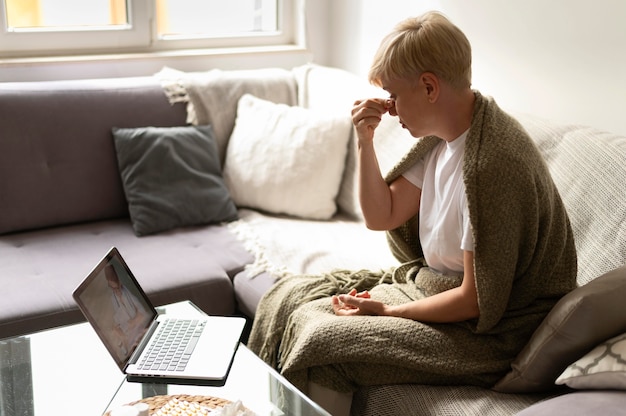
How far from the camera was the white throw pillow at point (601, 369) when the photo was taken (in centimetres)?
143

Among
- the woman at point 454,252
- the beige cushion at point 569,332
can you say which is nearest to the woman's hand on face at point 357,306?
the woman at point 454,252

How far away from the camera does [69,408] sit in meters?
1.56

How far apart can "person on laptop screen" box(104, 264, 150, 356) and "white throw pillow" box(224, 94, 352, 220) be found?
1112mm

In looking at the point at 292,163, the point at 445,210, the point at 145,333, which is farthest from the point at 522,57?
the point at 145,333

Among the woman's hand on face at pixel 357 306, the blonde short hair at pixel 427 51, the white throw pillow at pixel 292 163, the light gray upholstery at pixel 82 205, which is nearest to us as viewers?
the blonde short hair at pixel 427 51

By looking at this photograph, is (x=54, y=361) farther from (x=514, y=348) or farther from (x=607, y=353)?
(x=607, y=353)

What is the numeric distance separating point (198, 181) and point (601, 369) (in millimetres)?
1637

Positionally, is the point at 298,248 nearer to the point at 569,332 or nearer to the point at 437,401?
the point at 437,401

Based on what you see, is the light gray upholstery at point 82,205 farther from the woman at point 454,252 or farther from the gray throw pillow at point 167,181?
the woman at point 454,252

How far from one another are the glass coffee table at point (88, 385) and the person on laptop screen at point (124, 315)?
0.29ft

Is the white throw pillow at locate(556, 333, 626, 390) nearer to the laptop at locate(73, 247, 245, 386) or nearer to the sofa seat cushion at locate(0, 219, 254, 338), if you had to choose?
the laptop at locate(73, 247, 245, 386)

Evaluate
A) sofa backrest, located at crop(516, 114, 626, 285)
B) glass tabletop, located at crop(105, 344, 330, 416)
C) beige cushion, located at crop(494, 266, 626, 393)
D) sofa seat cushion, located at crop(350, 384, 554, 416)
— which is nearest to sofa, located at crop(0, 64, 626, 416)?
Answer: sofa backrest, located at crop(516, 114, 626, 285)

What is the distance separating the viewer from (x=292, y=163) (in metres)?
2.77

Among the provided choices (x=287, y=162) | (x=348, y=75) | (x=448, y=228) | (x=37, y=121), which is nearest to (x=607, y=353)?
(x=448, y=228)
